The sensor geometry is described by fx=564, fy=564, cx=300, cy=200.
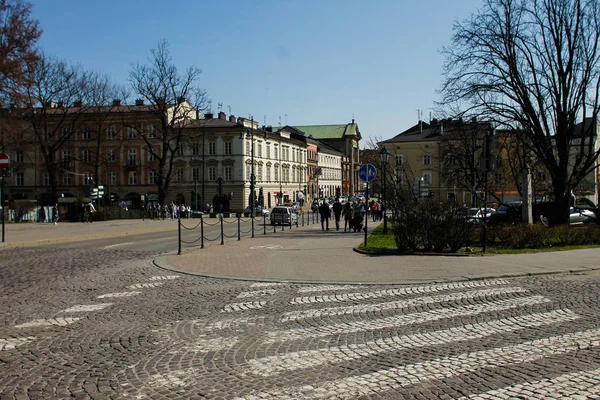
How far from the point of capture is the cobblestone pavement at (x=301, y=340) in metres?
5.57

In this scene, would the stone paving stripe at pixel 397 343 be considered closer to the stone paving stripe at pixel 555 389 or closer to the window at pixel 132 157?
the stone paving stripe at pixel 555 389

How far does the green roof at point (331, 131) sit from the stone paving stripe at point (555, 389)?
143923 millimetres

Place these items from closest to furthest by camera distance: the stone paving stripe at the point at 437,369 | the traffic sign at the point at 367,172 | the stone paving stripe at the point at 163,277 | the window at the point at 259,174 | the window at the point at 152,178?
the stone paving stripe at the point at 437,369, the stone paving stripe at the point at 163,277, the traffic sign at the point at 367,172, the window at the point at 152,178, the window at the point at 259,174

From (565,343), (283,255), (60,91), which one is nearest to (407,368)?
(565,343)

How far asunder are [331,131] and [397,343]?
145371mm

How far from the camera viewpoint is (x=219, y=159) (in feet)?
259

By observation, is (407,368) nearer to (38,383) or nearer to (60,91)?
(38,383)

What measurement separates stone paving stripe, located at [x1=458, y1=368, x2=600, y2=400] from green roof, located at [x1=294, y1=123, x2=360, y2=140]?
144 metres

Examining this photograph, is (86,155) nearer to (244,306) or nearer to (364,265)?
(364,265)

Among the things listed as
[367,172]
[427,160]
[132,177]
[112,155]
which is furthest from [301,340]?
[427,160]

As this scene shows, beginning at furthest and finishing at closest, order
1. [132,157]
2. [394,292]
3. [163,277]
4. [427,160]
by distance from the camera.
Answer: [427,160] < [132,157] < [163,277] < [394,292]

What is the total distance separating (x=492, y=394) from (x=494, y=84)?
26642 mm

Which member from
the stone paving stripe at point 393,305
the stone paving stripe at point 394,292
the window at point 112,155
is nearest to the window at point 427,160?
the window at point 112,155

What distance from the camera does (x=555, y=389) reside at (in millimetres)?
5367
